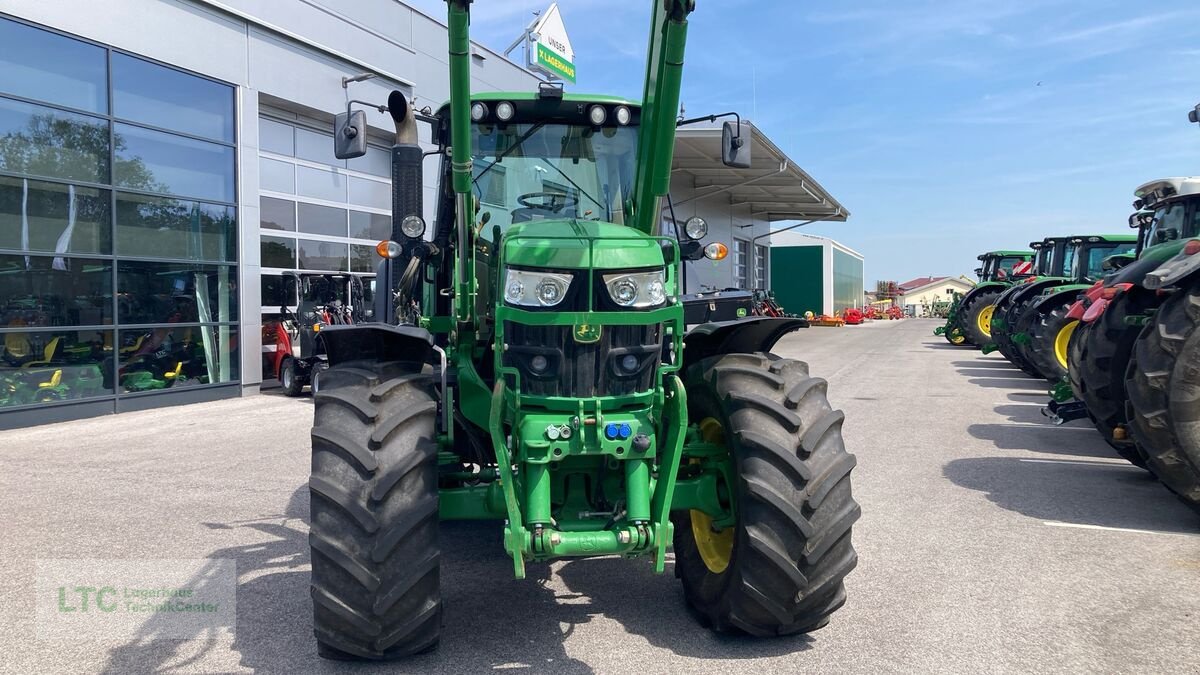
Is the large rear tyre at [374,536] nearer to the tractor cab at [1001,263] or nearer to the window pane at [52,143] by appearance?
the window pane at [52,143]

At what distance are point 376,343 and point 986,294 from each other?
21.1 m

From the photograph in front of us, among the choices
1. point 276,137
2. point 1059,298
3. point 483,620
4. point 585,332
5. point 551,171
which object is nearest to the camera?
point 585,332

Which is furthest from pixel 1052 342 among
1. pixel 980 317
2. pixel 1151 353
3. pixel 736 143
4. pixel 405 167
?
pixel 405 167

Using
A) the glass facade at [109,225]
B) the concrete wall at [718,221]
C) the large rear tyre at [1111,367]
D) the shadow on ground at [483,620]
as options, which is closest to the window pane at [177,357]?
the glass facade at [109,225]

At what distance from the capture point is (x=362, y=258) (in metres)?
17.3

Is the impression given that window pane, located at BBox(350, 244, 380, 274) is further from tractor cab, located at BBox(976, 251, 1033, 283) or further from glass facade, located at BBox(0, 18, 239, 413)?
tractor cab, located at BBox(976, 251, 1033, 283)

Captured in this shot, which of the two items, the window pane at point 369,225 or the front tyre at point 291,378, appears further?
the window pane at point 369,225

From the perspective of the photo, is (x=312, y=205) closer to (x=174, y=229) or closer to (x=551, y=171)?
(x=174, y=229)

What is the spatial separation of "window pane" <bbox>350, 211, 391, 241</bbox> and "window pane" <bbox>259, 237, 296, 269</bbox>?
1.63 meters

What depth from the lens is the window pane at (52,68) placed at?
10.8 m

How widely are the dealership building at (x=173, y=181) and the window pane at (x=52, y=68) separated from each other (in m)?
0.02

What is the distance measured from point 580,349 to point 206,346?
39.0ft

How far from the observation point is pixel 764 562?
3.58m

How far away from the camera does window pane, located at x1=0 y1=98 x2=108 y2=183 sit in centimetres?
1082
